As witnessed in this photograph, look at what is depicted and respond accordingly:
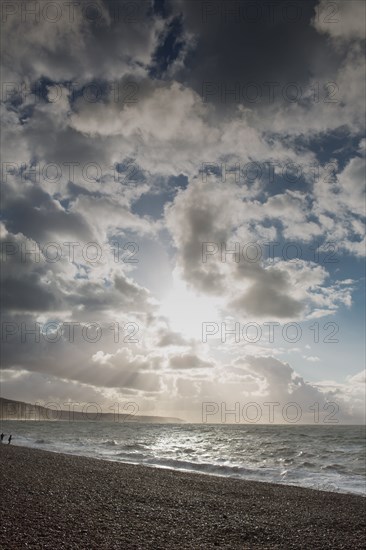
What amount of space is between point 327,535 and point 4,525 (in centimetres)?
1074

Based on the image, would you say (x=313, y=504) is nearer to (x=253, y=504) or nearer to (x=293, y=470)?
(x=253, y=504)

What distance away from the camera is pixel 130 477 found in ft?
79.5

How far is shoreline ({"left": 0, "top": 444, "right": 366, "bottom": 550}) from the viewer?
11.5 m

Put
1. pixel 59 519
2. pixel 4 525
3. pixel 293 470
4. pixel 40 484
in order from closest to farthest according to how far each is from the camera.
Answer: pixel 4 525
pixel 59 519
pixel 40 484
pixel 293 470

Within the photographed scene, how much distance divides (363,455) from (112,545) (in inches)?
1976

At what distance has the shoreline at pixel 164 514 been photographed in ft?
37.8

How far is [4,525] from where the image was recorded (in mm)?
11477

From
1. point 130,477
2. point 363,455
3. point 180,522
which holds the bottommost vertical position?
point 363,455

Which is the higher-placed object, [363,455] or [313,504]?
[313,504]

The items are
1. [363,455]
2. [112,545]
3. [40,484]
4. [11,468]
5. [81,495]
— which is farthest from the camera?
[363,455]

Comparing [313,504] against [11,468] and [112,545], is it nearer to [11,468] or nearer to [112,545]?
[112,545]

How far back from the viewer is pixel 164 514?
48.8 ft

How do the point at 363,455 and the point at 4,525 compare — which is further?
the point at 363,455

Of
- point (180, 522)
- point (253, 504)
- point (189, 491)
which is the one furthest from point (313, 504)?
point (180, 522)
